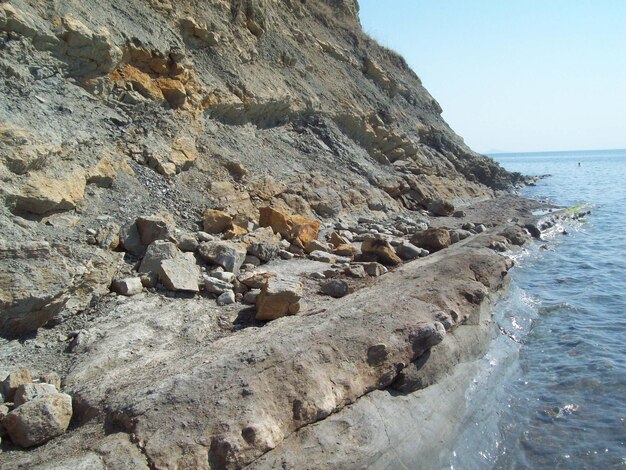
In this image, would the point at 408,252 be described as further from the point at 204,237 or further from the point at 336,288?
the point at 204,237

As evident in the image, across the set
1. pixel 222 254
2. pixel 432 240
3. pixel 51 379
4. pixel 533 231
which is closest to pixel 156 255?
pixel 222 254

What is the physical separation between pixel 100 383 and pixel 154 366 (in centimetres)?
54

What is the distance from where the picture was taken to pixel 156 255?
23.9ft

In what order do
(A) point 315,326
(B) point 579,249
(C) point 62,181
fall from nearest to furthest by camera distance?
(A) point 315,326
(C) point 62,181
(B) point 579,249

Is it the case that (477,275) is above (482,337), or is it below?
above

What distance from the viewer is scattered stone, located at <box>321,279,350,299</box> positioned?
25.6 feet

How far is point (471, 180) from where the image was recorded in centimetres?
2789

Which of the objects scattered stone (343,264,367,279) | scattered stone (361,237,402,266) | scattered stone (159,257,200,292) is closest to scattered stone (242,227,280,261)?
scattered stone (343,264,367,279)

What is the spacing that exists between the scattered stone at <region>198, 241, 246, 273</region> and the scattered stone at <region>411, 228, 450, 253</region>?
18.1 feet

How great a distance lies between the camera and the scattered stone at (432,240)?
12.0 m

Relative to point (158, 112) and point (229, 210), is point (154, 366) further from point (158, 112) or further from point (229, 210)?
point (158, 112)

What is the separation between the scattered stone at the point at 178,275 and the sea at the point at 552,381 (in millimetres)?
4054

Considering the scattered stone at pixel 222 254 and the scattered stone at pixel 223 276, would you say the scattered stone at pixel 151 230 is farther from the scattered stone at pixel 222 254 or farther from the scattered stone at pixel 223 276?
the scattered stone at pixel 223 276

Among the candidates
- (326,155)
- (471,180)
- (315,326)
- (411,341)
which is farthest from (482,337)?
(471,180)
